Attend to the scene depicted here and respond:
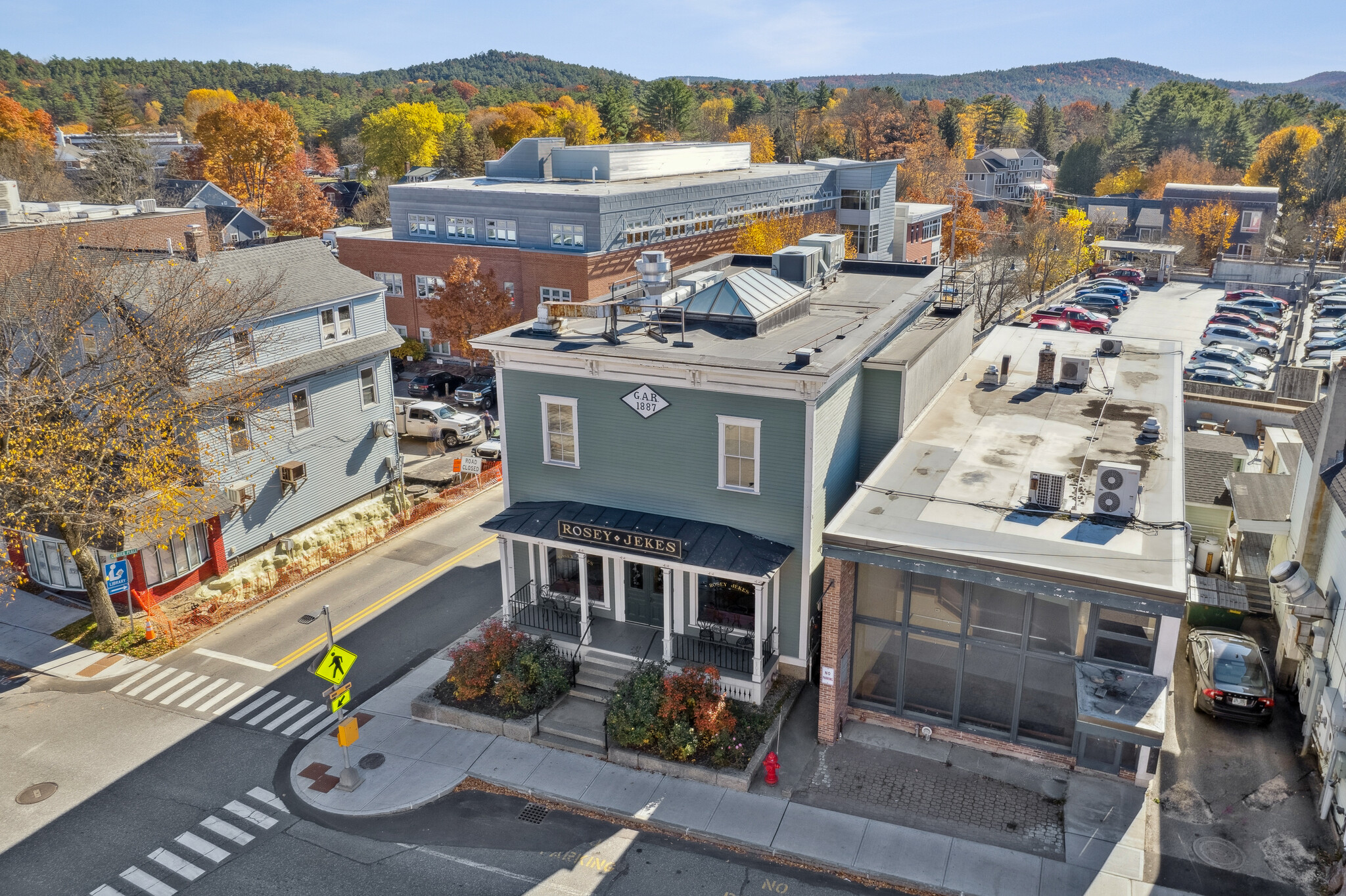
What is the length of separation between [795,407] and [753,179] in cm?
4573

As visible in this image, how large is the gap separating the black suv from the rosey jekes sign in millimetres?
24911

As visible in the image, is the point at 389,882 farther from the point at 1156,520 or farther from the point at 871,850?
the point at 1156,520

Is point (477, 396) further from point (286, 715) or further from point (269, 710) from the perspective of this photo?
point (286, 715)

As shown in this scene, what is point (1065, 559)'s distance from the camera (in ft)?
56.7

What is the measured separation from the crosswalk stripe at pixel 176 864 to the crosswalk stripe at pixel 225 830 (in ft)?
2.53

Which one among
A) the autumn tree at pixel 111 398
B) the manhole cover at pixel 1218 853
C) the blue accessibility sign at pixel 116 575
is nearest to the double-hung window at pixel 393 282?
the autumn tree at pixel 111 398

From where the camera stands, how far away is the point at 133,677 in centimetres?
2280

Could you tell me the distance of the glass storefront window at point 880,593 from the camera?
19406 millimetres

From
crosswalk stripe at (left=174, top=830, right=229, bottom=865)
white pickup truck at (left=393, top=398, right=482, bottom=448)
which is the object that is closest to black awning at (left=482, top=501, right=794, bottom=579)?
crosswalk stripe at (left=174, top=830, right=229, bottom=865)

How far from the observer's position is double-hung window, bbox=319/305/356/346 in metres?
30.5

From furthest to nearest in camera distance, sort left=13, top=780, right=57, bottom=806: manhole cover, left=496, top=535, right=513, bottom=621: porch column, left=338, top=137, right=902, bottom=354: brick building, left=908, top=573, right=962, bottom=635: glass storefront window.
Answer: left=338, top=137, right=902, bottom=354: brick building → left=496, top=535, right=513, bottom=621: porch column → left=908, top=573, right=962, bottom=635: glass storefront window → left=13, top=780, right=57, bottom=806: manhole cover

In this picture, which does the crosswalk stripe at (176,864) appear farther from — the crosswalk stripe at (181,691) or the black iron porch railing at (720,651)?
the black iron porch railing at (720,651)

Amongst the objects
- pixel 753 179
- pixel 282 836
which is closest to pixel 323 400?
pixel 282 836

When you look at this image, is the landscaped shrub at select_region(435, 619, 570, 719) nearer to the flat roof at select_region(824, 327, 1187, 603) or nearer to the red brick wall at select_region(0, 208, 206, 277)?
the flat roof at select_region(824, 327, 1187, 603)
